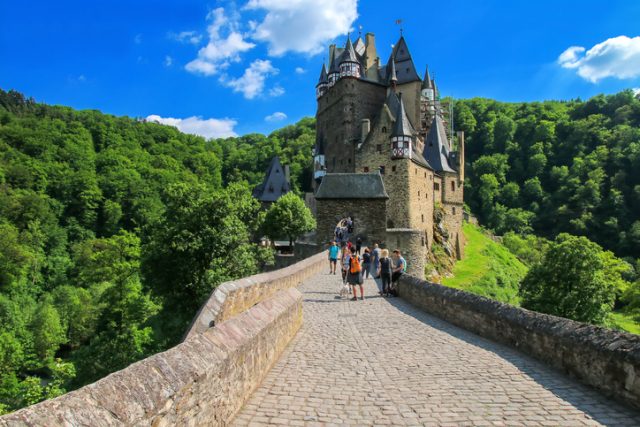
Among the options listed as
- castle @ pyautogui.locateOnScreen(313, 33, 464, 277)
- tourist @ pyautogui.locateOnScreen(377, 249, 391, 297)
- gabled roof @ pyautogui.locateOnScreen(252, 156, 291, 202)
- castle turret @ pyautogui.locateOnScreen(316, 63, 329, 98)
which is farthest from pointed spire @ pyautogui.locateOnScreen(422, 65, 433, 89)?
tourist @ pyautogui.locateOnScreen(377, 249, 391, 297)

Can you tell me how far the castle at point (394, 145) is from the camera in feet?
127

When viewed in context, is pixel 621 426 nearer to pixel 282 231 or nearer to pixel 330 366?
pixel 330 366

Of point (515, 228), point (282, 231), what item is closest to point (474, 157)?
point (515, 228)

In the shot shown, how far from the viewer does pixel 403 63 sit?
4984 centimetres

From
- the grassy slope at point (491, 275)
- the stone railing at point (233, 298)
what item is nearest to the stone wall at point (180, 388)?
the stone railing at point (233, 298)

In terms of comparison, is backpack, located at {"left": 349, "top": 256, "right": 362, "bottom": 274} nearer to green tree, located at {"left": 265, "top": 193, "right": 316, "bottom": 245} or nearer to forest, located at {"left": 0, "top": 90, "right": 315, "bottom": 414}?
forest, located at {"left": 0, "top": 90, "right": 315, "bottom": 414}

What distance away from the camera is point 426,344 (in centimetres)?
802

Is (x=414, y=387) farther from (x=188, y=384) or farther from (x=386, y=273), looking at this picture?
(x=386, y=273)

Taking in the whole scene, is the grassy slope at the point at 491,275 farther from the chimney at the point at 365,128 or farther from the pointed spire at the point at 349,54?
the pointed spire at the point at 349,54

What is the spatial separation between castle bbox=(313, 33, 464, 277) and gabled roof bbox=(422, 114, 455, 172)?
0.06 m

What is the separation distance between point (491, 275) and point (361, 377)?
4241 cm

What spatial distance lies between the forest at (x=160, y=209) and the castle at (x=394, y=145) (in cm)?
1017

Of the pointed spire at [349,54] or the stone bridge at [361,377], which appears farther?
the pointed spire at [349,54]

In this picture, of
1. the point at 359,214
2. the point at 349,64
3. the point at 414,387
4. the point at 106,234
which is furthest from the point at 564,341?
the point at 106,234
